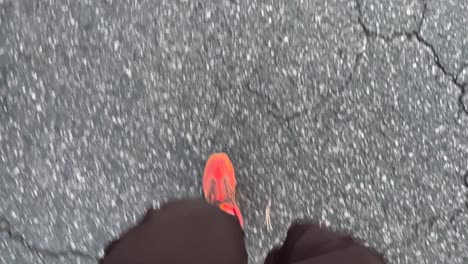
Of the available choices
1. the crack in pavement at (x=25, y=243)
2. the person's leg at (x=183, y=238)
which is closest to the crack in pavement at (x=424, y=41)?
the person's leg at (x=183, y=238)

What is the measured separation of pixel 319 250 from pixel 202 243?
24 cm

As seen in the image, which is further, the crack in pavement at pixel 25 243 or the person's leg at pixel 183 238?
the crack in pavement at pixel 25 243

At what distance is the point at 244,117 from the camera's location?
1.56m

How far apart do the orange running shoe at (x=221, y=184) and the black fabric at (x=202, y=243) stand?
0.45ft

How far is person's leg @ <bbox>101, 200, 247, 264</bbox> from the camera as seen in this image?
4.15 feet

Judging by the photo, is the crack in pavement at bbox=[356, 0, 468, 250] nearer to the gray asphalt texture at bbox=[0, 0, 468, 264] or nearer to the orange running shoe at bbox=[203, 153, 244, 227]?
the gray asphalt texture at bbox=[0, 0, 468, 264]

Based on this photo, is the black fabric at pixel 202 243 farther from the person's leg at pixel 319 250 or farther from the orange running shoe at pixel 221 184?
the orange running shoe at pixel 221 184

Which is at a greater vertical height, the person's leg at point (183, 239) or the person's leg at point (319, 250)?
the person's leg at point (183, 239)

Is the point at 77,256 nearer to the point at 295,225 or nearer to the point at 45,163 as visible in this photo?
the point at 45,163

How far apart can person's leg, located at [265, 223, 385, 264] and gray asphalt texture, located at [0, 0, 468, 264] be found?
140mm

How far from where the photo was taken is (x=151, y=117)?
153 cm

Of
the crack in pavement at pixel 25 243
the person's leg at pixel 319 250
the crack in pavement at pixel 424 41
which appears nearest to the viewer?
the person's leg at pixel 319 250

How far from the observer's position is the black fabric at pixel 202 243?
1264 millimetres

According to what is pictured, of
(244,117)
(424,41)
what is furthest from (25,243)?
(424,41)
